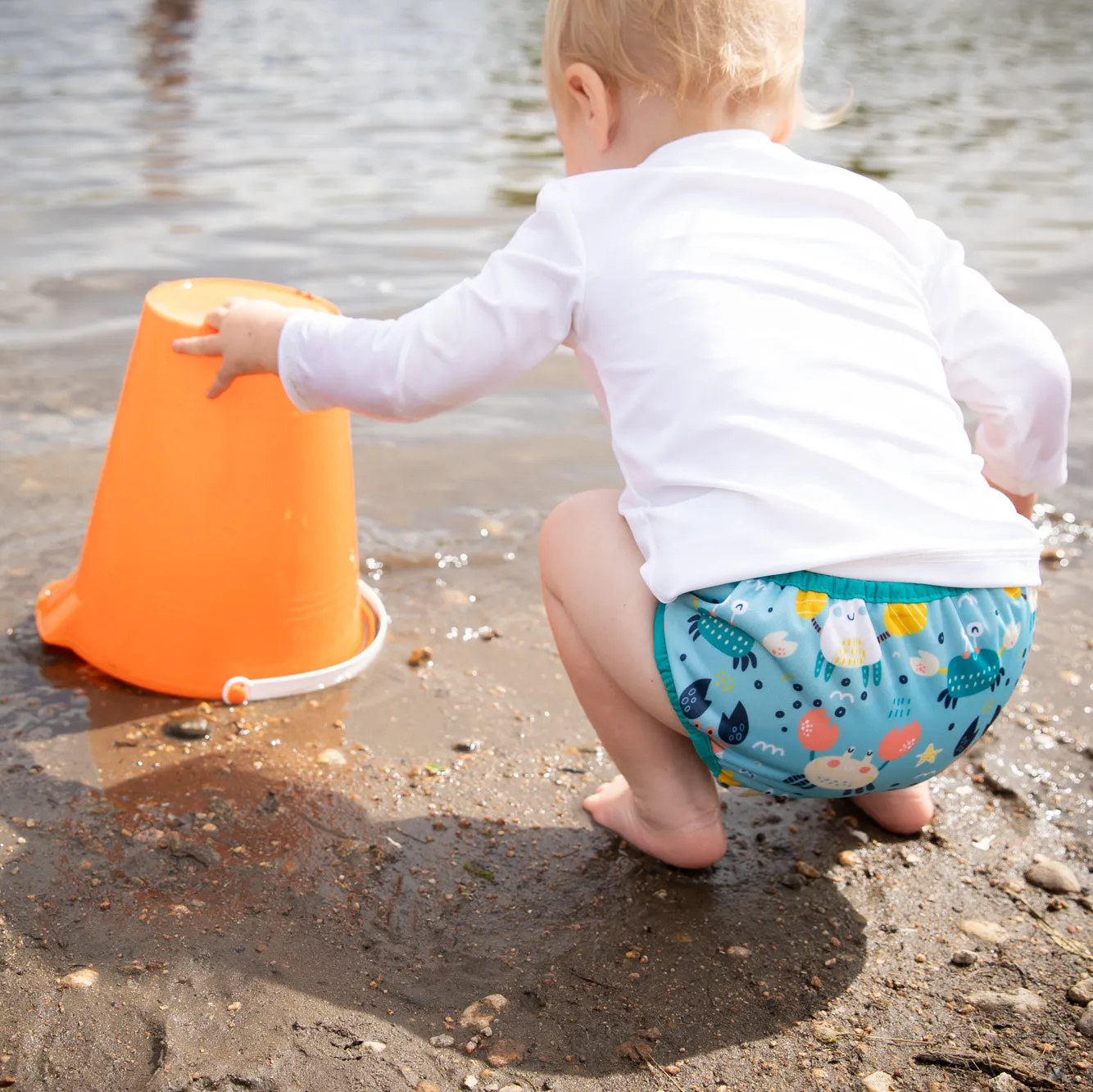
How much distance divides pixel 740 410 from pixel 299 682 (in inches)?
40.0

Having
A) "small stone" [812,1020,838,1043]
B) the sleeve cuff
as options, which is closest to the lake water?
the sleeve cuff

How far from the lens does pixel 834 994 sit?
5.14 ft

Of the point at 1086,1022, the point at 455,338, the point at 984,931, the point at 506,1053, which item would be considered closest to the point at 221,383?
the point at 455,338

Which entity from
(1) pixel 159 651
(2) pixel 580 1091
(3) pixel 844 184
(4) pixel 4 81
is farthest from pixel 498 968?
(4) pixel 4 81

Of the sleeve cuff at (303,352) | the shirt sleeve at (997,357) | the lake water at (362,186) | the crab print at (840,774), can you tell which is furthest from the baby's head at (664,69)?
the lake water at (362,186)

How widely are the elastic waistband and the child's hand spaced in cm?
83

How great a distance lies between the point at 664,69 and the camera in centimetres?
161

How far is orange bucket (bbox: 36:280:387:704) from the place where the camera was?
2.02 meters

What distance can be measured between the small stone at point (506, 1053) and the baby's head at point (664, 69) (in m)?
1.10

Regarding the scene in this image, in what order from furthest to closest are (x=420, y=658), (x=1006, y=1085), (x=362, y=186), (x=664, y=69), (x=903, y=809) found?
(x=362, y=186), (x=420, y=658), (x=903, y=809), (x=664, y=69), (x=1006, y=1085)

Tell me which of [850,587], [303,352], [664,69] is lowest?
[850,587]

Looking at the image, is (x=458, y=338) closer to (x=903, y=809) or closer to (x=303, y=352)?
(x=303, y=352)

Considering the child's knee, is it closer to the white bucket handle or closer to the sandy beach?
the sandy beach

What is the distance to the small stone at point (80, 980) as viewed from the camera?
1461 millimetres
